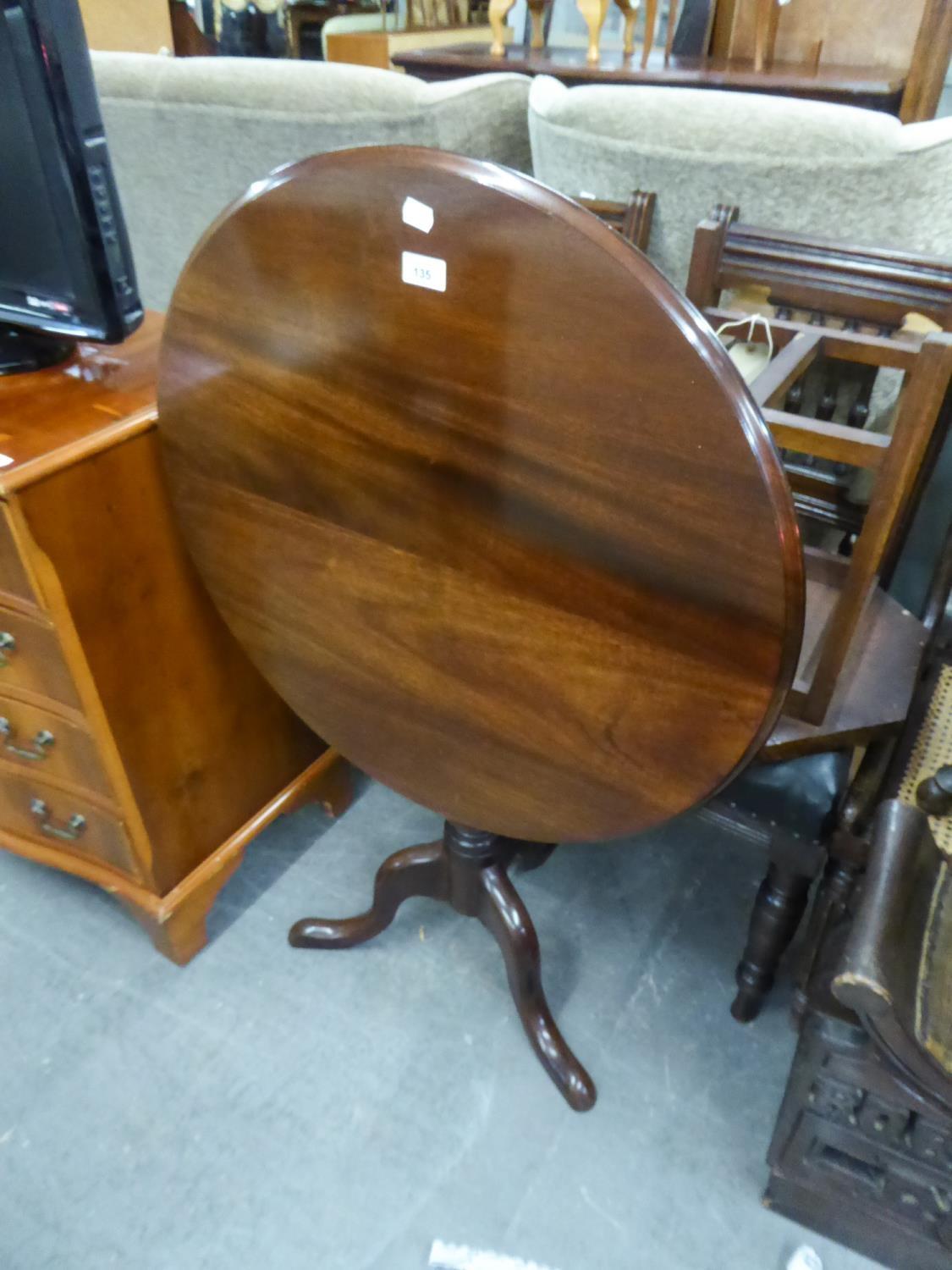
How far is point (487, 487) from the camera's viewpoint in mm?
732

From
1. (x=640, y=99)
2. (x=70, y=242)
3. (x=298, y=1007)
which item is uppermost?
(x=640, y=99)

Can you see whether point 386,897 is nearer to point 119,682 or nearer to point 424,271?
point 119,682

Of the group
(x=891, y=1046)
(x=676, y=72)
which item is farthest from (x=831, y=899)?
(x=676, y=72)

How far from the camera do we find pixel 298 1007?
1.32m

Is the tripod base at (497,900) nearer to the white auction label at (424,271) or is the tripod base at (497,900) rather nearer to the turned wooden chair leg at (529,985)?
the turned wooden chair leg at (529,985)

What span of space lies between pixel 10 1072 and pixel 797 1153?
1.05m

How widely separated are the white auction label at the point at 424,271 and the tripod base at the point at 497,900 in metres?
0.74

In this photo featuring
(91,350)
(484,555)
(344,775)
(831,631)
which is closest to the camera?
(484,555)

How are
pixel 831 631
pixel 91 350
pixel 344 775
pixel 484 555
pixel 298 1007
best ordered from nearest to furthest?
pixel 484 555, pixel 831 631, pixel 91 350, pixel 298 1007, pixel 344 775

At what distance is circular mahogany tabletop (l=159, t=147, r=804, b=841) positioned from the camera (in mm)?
615

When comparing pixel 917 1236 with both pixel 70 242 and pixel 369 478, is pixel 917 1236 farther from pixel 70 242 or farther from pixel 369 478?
pixel 70 242

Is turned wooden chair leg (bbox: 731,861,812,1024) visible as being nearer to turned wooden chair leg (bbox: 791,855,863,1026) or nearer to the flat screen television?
turned wooden chair leg (bbox: 791,855,863,1026)

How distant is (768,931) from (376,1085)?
582 millimetres

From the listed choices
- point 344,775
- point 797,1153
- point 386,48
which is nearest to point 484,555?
point 797,1153
